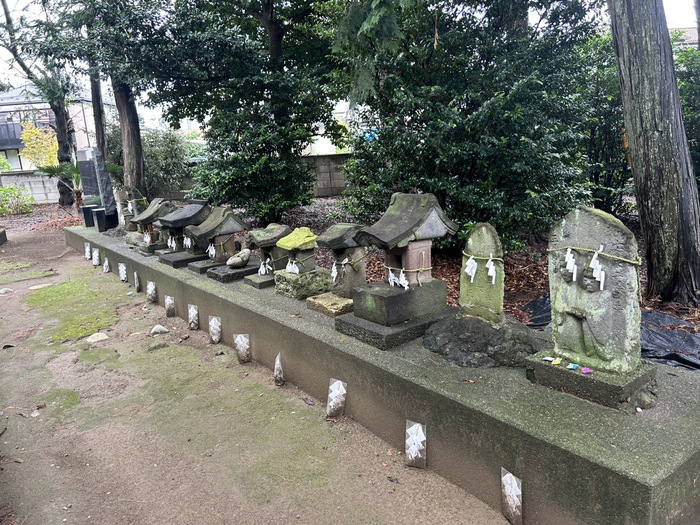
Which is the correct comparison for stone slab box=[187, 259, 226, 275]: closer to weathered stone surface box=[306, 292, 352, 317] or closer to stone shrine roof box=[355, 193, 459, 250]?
weathered stone surface box=[306, 292, 352, 317]

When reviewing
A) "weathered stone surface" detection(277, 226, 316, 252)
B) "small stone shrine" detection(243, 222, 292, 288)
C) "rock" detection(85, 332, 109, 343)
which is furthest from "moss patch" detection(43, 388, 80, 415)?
"weathered stone surface" detection(277, 226, 316, 252)

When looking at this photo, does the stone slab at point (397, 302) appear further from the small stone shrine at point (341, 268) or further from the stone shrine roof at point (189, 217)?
the stone shrine roof at point (189, 217)

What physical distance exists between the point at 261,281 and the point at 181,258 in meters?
1.77

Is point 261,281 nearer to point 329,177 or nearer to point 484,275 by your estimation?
point 484,275

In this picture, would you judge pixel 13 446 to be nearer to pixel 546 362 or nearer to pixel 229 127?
pixel 546 362

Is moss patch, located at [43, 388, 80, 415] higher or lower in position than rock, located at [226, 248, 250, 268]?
lower

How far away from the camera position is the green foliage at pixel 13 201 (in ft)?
54.9

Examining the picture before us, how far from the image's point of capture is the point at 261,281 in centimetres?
518

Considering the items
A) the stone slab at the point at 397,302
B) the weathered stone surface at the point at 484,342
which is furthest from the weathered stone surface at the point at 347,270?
the weathered stone surface at the point at 484,342

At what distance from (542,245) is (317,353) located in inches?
245

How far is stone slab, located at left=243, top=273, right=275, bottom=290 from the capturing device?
204 inches

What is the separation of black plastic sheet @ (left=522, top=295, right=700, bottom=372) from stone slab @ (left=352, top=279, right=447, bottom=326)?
1.70 metres

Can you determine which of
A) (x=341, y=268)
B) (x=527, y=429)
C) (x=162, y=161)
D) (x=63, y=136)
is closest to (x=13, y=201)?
(x=63, y=136)

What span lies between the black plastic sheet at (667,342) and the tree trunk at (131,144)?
31.9ft
